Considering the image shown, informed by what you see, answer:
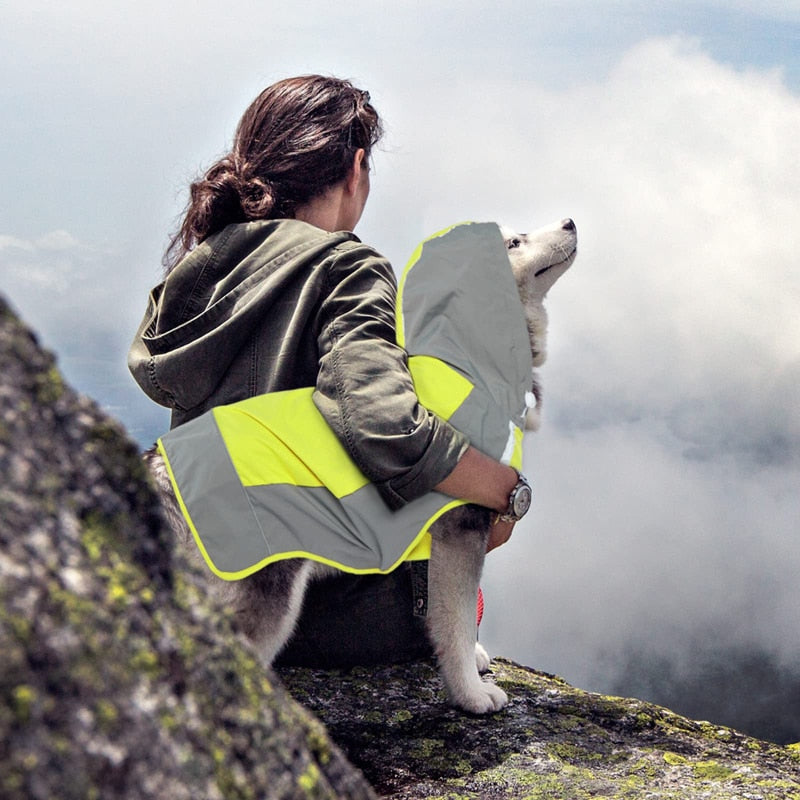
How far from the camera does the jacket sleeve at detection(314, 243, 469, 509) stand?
3.23 m

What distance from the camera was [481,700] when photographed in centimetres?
367

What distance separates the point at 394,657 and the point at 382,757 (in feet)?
3.07

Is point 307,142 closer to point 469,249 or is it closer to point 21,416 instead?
point 469,249

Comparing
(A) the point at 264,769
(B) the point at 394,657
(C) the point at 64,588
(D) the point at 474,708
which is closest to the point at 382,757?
(D) the point at 474,708

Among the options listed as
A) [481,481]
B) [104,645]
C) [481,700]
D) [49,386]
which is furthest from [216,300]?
[104,645]

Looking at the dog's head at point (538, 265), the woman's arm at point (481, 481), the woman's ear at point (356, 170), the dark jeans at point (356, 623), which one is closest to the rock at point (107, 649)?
the woman's arm at point (481, 481)

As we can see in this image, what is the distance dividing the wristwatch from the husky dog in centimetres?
10

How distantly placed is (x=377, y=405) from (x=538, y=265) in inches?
66.5

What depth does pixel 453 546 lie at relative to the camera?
378 centimetres

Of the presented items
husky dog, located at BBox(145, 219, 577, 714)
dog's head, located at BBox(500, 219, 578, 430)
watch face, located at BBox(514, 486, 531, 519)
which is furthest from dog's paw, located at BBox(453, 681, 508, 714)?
dog's head, located at BBox(500, 219, 578, 430)

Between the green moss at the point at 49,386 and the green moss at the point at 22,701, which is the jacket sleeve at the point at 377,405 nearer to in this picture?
the green moss at the point at 49,386

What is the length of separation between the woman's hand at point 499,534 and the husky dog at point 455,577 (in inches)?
8.6

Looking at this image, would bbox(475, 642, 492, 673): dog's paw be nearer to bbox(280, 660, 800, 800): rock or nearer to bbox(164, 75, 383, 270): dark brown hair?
bbox(280, 660, 800, 800): rock

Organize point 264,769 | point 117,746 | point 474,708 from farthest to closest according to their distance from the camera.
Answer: point 474,708 < point 264,769 < point 117,746
